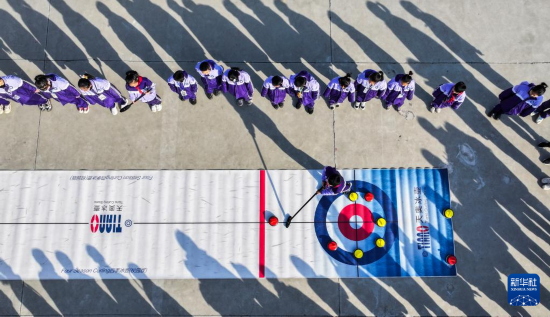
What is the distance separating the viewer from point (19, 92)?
7508 millimetres

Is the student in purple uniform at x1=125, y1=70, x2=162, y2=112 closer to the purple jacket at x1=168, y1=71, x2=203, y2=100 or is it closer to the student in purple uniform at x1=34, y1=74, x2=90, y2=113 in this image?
the purple jacket at x1=168, y1=71, x2=203, y2=100

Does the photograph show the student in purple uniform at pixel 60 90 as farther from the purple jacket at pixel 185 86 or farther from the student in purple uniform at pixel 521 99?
the student in purple uniform at pixel 521 99

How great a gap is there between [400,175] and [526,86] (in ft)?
10.6

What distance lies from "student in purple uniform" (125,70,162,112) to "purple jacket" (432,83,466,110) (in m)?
6.39

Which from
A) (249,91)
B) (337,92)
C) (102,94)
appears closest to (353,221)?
(337,92)

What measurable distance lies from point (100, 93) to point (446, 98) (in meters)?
7.59

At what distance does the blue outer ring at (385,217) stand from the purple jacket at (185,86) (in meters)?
3.82

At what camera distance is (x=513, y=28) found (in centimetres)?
894

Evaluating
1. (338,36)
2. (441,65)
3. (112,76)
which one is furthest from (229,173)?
(441,65)

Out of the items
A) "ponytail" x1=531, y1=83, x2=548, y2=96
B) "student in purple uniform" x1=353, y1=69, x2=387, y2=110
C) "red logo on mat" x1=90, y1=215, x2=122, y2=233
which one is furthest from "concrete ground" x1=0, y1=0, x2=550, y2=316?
"ponytail" x1=531, y1=83, x2=548, y2=96

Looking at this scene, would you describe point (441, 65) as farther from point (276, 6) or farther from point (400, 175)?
point (276, 6)

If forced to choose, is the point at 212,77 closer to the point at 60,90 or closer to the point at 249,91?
the point at 249,91

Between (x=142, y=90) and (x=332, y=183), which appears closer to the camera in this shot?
(x=332, y=183)

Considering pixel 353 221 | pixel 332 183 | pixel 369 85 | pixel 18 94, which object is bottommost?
pixel 353 221
